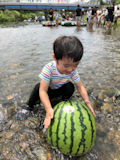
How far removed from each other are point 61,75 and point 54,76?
0.13 metres

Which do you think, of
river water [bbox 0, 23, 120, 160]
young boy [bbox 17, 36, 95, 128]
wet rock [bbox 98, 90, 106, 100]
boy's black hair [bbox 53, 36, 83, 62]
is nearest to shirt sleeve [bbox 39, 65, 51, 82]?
young boy [bbox 17, 36, 95, 128]

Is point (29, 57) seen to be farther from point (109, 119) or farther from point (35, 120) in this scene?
point (109, 119)

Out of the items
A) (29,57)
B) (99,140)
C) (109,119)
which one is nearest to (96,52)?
(29,57)

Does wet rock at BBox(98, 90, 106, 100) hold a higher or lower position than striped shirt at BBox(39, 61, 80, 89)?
lower

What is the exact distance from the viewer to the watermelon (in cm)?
219

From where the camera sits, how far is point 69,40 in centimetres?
232

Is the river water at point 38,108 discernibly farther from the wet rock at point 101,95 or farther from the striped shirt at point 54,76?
the striped shirt at point 54,76

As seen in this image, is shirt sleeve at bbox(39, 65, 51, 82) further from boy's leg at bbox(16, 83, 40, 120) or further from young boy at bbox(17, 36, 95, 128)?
boy's leg at bbox(16, 83, 40, 120)

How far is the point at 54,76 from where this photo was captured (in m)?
2.96

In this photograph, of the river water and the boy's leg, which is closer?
the river water

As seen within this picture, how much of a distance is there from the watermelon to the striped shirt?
72cm

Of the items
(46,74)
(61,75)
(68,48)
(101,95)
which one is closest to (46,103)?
(46,74)

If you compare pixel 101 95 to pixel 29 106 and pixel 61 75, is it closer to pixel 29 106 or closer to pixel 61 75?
pixel 61 75

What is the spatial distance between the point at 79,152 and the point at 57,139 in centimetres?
38
